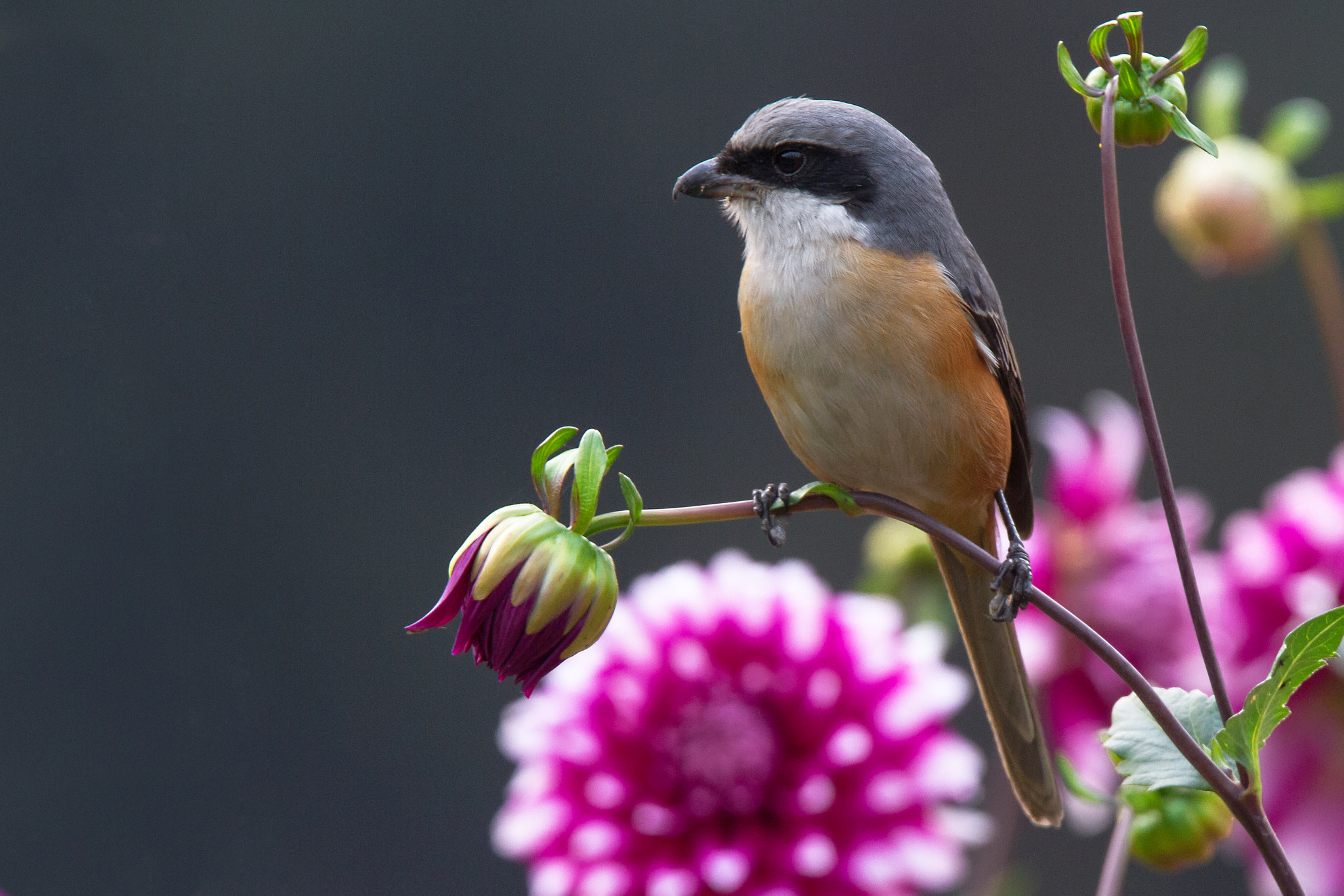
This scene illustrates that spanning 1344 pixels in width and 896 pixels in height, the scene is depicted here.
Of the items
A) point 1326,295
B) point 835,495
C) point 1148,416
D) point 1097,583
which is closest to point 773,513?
point 835,495

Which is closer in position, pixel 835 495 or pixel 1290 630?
pixel 835 495

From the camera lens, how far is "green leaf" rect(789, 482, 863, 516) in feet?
1.40

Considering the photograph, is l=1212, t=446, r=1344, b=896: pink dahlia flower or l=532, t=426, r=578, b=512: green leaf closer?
l=532, t=426, r=578, b=512: green leaf

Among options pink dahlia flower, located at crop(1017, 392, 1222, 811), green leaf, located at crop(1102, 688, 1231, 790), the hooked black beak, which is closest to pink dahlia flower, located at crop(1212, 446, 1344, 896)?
pink dahlia flower, located at crop(1017, 392, 1222, 811)

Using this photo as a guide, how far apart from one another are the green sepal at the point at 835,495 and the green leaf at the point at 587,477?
0.09 m

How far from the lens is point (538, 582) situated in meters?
0.39

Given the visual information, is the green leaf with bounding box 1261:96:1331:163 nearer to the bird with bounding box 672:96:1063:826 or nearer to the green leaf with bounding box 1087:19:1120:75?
the bird with bounding box 672:96:1063:826

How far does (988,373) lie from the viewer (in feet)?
1.97

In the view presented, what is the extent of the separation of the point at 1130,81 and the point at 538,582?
0.82 ft

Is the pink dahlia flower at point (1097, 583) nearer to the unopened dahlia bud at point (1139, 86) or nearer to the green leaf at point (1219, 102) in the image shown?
the green leaf at point (1219, 102)

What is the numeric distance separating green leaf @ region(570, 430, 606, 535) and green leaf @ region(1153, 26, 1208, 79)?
22cm

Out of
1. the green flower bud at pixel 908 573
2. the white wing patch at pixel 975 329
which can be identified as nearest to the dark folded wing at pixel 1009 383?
the white wing patch at pixel 975 329

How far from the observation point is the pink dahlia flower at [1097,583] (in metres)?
0.66

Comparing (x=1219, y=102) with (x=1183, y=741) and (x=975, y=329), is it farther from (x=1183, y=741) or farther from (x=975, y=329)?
(x=1183, y=741)
